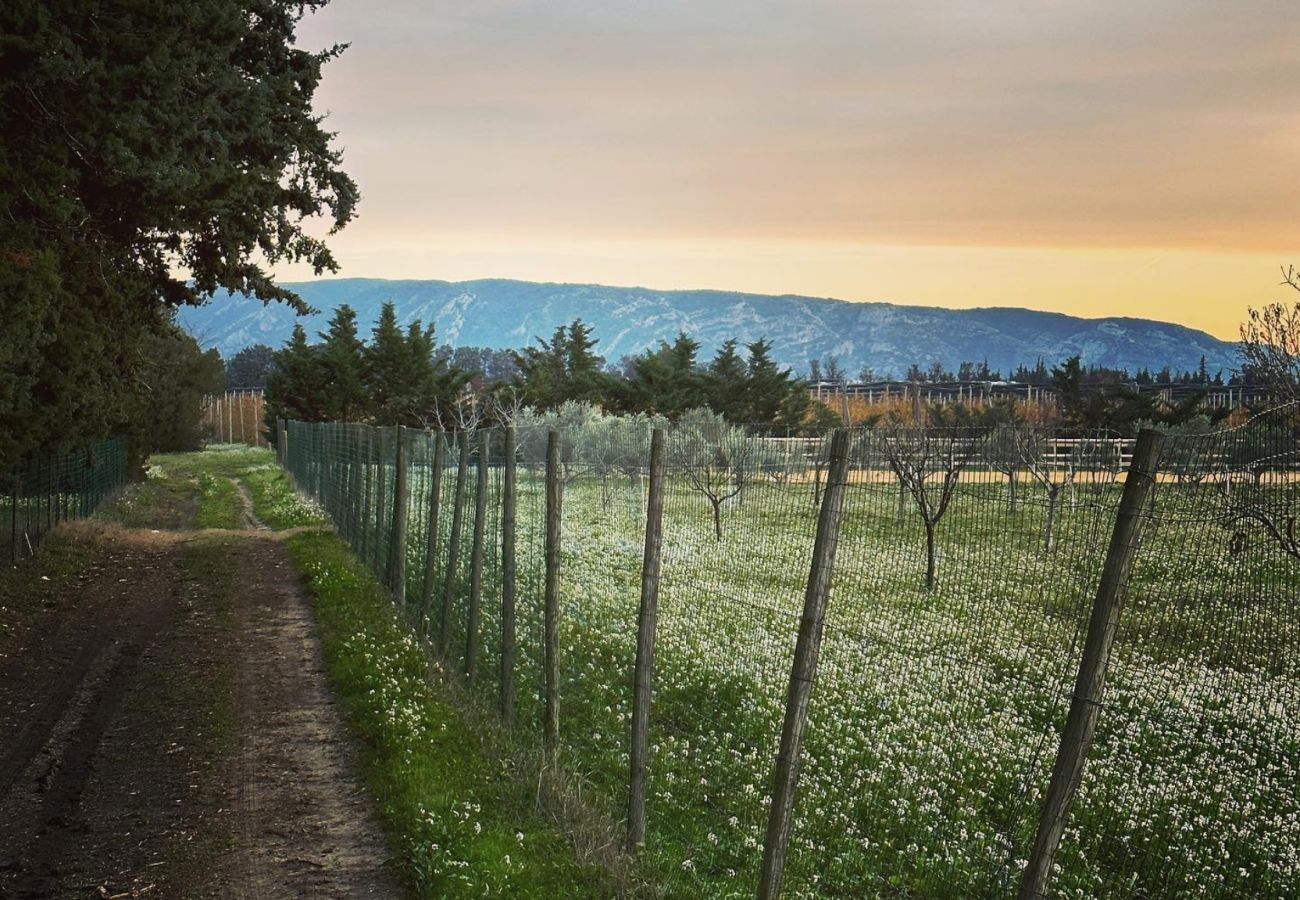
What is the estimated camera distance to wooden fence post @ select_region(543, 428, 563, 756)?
344 inches

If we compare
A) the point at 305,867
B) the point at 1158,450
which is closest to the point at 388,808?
the point at 305,867

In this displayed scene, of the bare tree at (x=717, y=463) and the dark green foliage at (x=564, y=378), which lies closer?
the bare tree at (x=717, y=463)

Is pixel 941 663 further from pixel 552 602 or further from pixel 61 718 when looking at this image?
pixel 61 718

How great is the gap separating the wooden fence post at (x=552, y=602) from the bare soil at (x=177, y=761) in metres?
1.48

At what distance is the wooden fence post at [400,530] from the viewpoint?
1582 centimetres

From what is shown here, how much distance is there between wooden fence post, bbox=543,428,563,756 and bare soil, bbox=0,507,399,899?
4.84 ft

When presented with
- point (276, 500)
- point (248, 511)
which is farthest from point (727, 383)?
point (248, 511)

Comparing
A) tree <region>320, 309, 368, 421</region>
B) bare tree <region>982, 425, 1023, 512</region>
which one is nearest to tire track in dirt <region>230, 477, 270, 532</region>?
bare tree <region>982, 425, 1023, 512</region>

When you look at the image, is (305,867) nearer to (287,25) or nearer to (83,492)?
(287,25)

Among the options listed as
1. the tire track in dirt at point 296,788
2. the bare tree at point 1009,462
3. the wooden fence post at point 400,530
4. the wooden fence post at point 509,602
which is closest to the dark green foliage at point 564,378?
the wooden fence post at point 400,530

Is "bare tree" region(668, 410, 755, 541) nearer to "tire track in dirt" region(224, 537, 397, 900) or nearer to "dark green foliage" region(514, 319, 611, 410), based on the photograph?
"tire track in dirt" region(224, 537, 397, 900)

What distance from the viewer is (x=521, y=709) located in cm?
1104

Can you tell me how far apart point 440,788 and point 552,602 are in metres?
1.58

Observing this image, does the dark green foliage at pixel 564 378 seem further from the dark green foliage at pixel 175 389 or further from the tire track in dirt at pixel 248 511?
the tire track in dirt at pixel 248 511
